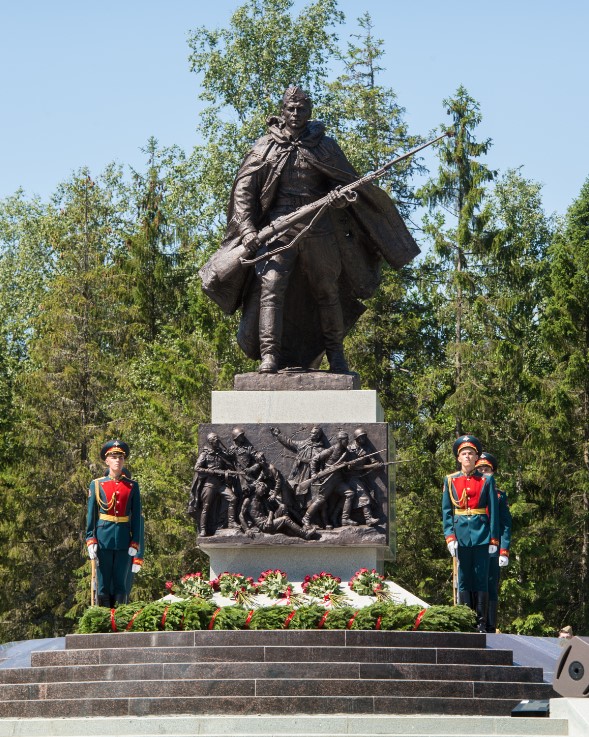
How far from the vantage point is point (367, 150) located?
1307 inches

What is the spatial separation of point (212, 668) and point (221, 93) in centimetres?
2401

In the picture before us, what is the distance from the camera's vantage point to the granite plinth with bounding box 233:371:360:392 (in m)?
15.6

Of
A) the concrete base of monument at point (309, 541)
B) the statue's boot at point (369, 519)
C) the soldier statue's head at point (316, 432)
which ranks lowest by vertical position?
the concrete base of monument at point (309, 541)

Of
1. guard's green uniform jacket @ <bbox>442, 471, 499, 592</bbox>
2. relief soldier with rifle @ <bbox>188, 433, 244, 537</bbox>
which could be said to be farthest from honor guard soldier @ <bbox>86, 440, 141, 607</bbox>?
guard's green uniform jacket @ <bbox>442, 471, 499, 592</bbox>

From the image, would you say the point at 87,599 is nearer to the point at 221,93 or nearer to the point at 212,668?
the point at 221,93

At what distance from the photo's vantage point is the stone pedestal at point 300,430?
15094 millimetres

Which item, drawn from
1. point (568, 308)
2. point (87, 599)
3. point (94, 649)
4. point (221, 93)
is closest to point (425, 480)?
point (568, 308)

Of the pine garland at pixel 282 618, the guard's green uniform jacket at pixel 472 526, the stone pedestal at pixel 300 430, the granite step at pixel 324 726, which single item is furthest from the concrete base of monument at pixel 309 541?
the granite step at pixel 324 726

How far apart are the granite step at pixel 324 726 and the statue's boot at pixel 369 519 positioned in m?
3.26

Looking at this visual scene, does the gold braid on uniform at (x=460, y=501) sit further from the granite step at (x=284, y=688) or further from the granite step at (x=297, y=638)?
the granite step at (x=284, y=688)

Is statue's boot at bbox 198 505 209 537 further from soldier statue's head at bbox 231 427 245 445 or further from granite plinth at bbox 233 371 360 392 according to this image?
granite plinth at bbox 233 371 360 392

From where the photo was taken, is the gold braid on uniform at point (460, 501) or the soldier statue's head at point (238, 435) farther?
the soldier statue's head at point (238, 435)

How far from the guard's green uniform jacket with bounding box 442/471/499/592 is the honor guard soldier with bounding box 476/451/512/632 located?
11 cm

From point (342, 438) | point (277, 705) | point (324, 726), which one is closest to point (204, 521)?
point (342, 438)
